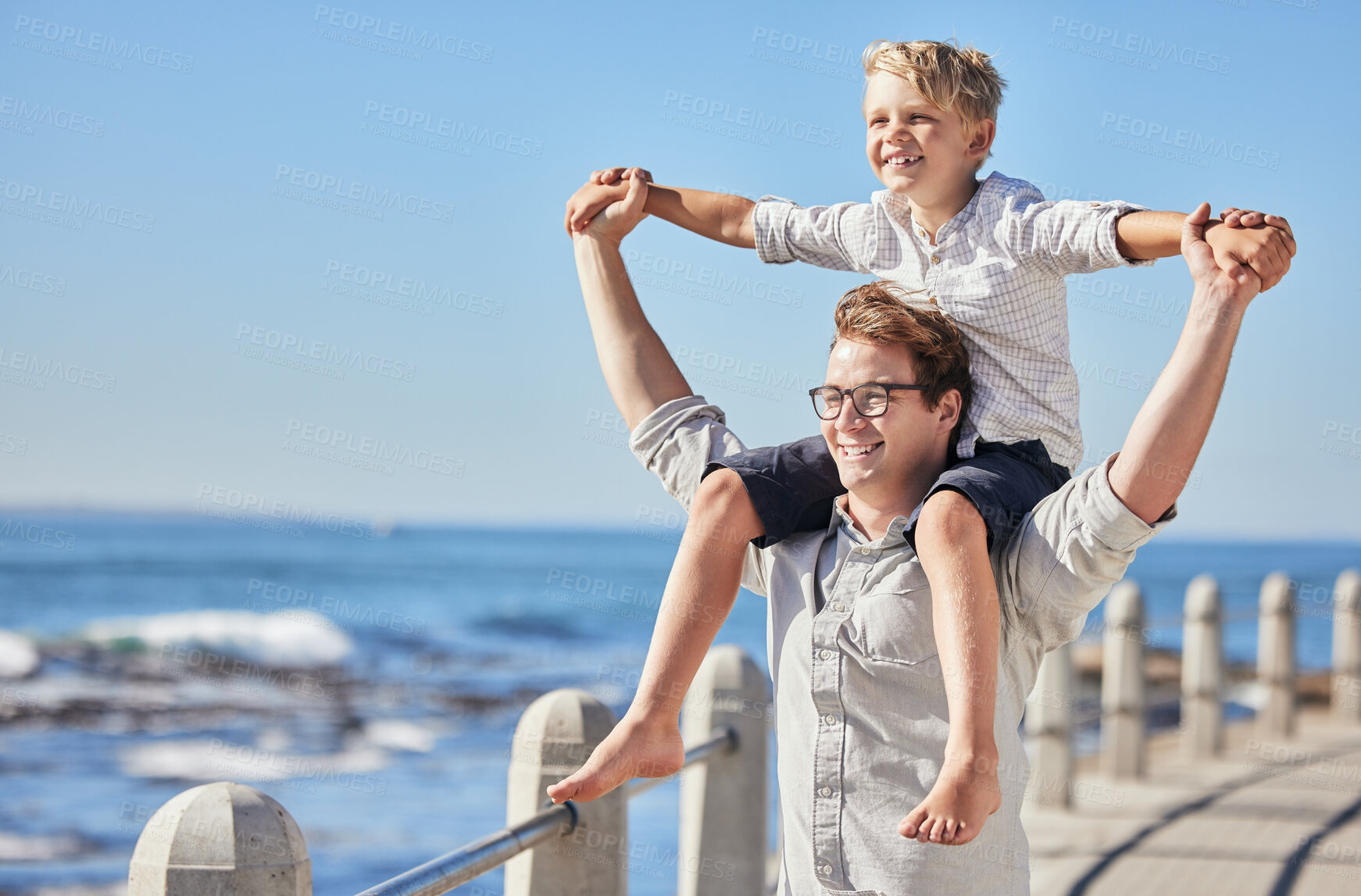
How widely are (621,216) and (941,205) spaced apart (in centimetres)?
67

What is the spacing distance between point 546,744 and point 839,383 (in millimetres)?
1309

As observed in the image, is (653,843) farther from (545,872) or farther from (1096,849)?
(545,872)

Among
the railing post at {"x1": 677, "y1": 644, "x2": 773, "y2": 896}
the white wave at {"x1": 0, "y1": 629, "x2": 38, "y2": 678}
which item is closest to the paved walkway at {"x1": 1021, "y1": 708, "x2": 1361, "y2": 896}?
the railing post at {"x1": 677, "y1": 644, "x2": 773, "y2": 896}

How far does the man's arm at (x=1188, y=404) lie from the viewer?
1767mm

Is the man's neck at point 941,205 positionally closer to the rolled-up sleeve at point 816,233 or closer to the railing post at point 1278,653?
the rolled-up sleeve at point 816,233

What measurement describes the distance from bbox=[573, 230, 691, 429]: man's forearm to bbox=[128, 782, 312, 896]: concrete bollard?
105cm

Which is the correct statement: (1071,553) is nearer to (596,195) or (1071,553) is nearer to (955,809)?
(955,809)

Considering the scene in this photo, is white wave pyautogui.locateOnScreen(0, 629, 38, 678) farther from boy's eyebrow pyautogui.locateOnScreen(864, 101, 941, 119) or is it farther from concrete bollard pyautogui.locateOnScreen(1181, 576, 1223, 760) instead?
boy's eyebrow pyautogui.locateOnScreen(864, 101, 941, 119)

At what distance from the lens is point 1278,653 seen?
29.5 feet

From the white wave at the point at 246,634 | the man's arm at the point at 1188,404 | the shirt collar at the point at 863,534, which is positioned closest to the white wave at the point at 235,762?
the white wave at the point at 246,634

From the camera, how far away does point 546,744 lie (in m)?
2.87

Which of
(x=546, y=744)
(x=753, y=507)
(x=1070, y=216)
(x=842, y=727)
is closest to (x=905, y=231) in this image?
(x=1070, y=216)

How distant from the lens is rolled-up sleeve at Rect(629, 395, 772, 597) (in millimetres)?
2361

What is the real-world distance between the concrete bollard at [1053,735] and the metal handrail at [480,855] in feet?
13.1
